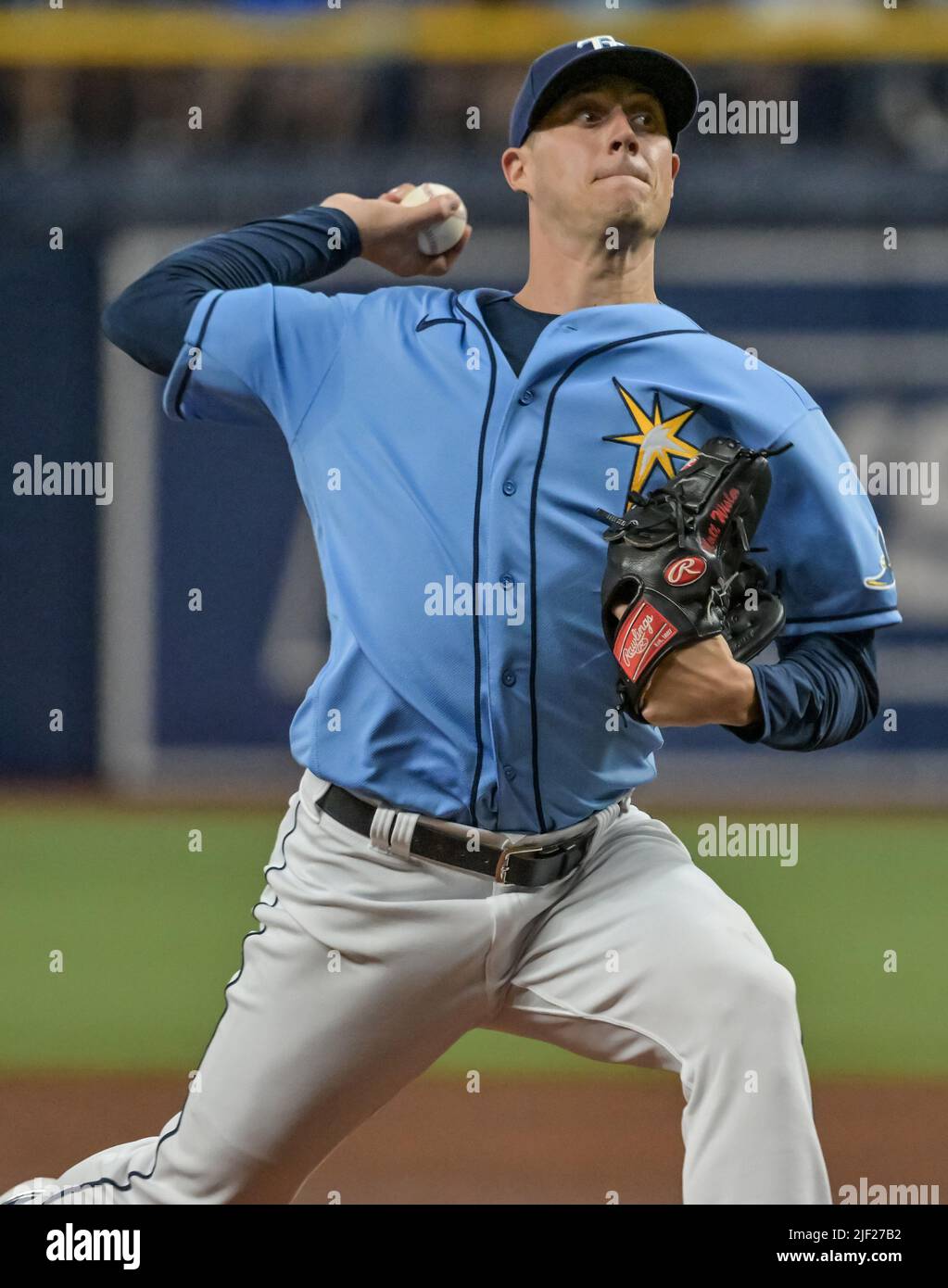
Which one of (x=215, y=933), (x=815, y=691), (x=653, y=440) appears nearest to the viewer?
(x=815, y=691)

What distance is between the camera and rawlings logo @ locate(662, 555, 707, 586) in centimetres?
219

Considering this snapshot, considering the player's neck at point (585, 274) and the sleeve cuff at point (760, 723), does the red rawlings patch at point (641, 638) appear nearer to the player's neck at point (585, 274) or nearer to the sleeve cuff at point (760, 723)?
the sleeve cuff at point (760, 723)

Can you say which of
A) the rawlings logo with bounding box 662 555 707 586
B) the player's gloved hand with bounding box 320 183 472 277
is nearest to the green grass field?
the player's gloved hand with bounding box 320 183 472 277

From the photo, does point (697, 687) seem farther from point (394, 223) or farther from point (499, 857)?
point (394, 223)

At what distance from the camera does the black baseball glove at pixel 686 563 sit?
218 cm

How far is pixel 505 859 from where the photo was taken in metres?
2.41

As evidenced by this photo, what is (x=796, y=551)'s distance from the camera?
8.02 feet

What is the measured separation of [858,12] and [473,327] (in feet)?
21.2

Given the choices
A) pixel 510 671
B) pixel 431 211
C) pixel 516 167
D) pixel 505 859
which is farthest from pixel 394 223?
pixel 505 859

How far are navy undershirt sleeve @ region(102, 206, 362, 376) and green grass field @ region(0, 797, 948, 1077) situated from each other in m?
2.57

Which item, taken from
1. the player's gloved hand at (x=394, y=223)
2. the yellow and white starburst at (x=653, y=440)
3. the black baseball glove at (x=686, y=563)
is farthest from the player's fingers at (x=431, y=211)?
the black baseball glove at (x=686, y=563)

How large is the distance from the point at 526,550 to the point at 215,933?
3.97 meters

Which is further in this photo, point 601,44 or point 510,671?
point 601,44

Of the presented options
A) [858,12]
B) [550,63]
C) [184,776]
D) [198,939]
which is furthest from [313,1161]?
[858,12]
